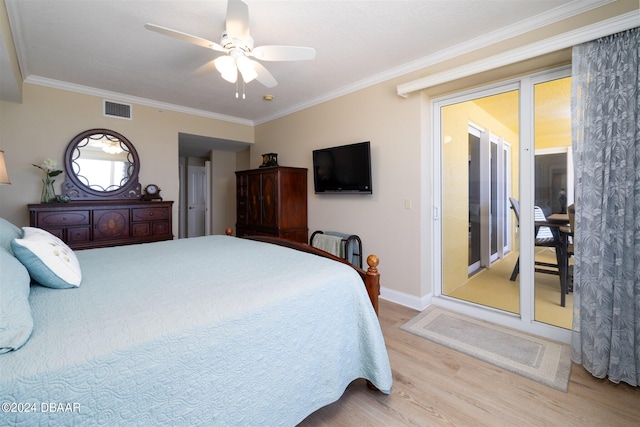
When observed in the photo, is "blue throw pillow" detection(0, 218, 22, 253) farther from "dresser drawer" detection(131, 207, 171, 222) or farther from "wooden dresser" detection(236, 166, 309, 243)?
"wooden dresser" detection(236, 166, 309, 243)

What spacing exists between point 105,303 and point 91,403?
0.47 m

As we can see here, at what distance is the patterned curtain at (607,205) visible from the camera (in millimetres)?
1806

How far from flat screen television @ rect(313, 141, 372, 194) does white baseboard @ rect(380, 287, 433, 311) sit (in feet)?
3.96

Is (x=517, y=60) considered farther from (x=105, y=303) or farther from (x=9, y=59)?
(x=9, y=59)

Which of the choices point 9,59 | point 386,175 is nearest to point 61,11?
point 9,59

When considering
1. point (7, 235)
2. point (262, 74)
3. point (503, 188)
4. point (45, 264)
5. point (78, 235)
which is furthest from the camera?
point (78, 235)

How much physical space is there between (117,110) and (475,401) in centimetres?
490

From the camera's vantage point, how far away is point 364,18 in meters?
2.19

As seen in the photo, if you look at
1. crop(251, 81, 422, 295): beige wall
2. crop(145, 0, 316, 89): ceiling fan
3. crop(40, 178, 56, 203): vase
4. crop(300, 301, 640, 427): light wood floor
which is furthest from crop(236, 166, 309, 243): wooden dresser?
crop(300, 301, 640, 427): light wood floor

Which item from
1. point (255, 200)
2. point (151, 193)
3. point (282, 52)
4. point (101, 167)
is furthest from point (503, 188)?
point (101, 167)

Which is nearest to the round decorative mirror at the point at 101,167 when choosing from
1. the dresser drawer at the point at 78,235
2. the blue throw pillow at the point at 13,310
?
the dresser drawer at the point at 78,235

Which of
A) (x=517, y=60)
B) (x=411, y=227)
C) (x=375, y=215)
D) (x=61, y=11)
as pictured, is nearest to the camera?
(x=61, y=11)

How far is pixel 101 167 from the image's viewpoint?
3668mm

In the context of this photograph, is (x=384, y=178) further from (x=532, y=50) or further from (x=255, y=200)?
(x=255, y=200)
